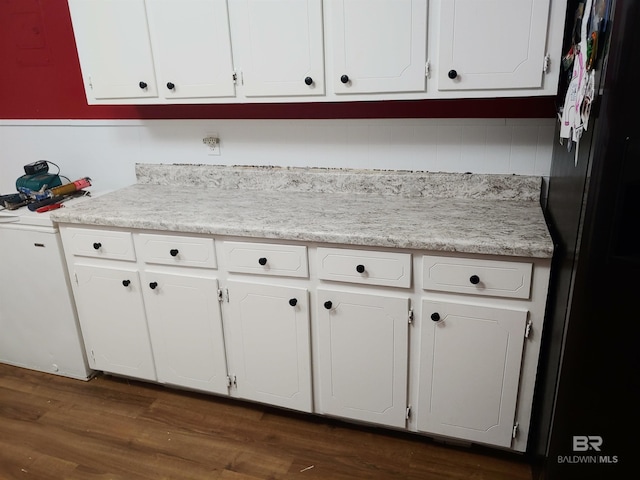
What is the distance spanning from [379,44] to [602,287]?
1116mm

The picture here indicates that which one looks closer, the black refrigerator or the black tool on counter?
the black refrigerator

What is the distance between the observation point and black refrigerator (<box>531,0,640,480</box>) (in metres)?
1.07

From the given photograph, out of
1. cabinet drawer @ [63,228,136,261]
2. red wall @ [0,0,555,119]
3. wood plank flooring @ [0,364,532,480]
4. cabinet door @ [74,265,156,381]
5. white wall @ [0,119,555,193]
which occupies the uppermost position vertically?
red wall @ [0,0,555,119]

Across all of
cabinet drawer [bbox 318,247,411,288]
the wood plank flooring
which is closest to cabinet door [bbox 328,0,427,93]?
cabinet drawer [bbox 318,247,411,288]

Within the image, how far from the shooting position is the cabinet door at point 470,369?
1.65 m

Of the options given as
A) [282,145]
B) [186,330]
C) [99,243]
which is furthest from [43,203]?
[282,145]

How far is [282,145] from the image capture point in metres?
2.34

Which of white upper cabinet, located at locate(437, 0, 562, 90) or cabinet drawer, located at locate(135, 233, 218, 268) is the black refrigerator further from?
cabinet drawer, located at locate(135, 233, 218, 268)

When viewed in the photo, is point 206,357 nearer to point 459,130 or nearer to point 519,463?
point 519,463

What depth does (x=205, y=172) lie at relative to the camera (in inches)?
96.7

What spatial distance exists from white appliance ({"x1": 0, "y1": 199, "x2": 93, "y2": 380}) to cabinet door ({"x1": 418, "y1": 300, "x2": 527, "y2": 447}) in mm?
1694

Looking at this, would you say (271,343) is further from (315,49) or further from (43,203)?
(43,203)

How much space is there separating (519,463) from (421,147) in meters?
1.34

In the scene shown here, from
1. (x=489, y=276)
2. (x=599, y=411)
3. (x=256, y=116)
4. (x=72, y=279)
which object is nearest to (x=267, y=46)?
(x=256, y=116)
